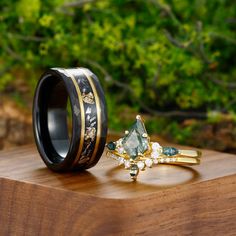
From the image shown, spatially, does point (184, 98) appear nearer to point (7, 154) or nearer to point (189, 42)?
point (189, 42)

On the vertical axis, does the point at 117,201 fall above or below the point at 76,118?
below

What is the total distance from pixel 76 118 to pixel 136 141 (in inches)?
5.2

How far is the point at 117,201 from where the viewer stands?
137 cm

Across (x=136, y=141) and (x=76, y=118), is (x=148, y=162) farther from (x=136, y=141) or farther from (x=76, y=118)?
(x=76, y=118)

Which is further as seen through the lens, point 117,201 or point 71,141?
point 71,141

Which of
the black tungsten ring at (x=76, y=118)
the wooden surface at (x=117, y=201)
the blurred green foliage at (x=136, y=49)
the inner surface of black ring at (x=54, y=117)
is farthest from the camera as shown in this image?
the blurred green foliage at (x=136, y=49)

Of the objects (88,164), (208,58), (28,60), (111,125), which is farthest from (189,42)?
(88,164)

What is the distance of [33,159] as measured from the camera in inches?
66.9

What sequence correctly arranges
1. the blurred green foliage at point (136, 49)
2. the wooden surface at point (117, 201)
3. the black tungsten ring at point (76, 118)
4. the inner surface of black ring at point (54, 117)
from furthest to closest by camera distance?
the blurred green foliage at point (136, 49)
the inner surface of black ring at point (54, 117)
the black tungsten ring at point (76, 118)
the wooden surface at point (117, 201)

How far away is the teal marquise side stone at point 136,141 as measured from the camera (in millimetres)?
1525

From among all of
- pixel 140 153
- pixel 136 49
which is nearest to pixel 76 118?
pixel 140 153

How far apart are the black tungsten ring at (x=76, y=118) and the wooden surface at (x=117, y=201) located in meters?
0.03

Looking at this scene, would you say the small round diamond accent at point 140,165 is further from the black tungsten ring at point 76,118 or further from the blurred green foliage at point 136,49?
the blurred green foliage at point 136,49

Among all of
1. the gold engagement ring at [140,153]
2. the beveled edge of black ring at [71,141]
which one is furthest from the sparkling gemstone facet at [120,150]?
the beveled edge of black ring at [71,141]
